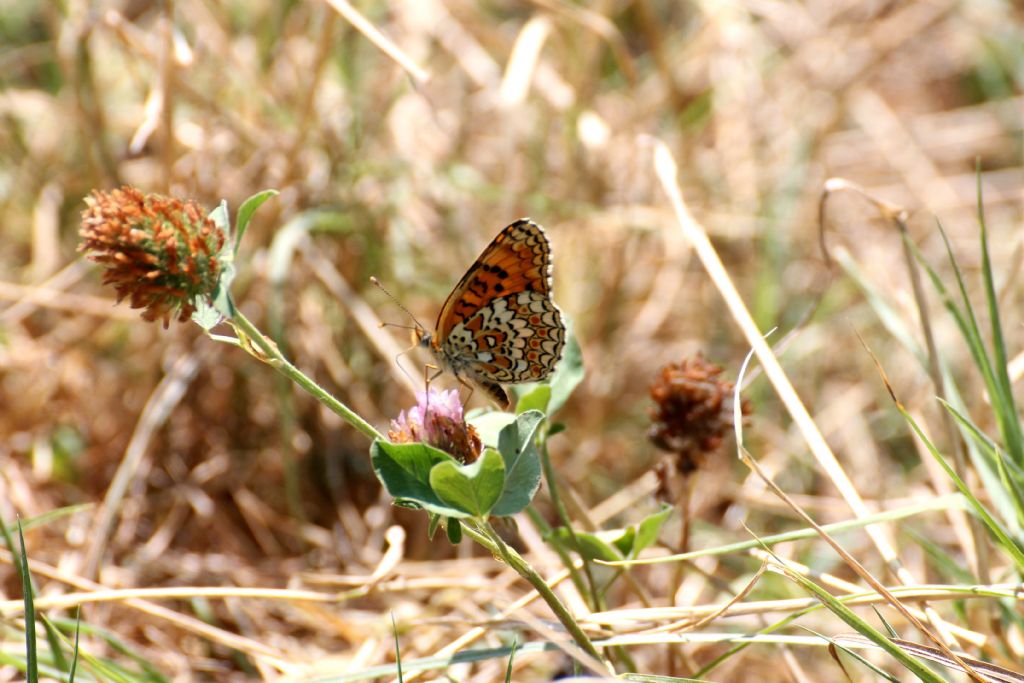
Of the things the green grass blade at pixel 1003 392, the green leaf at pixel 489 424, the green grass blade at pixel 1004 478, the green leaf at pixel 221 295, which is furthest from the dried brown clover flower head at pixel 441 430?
the green grass blade at pixel 1003 392

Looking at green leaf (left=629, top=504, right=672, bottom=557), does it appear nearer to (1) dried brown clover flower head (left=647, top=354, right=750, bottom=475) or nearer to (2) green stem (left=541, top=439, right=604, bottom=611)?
(2) green stem (left=541, top=439, right=604, bottom=611)

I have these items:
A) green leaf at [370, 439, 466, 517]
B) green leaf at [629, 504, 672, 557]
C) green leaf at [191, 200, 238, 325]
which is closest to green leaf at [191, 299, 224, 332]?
green leaf at [191, 200, 238, 325]

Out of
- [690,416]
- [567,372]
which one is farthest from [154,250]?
[690,416]

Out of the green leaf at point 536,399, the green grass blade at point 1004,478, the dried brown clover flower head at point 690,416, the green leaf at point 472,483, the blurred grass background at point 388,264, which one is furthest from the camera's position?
the blurred grass background at point 388,264

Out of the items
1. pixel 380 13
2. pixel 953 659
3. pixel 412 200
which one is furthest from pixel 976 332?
pixel 380 13

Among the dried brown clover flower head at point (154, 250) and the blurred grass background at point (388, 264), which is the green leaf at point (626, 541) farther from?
the dried brown clover flower head at point (154, 250)

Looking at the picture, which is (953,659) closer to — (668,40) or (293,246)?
(293,246)
